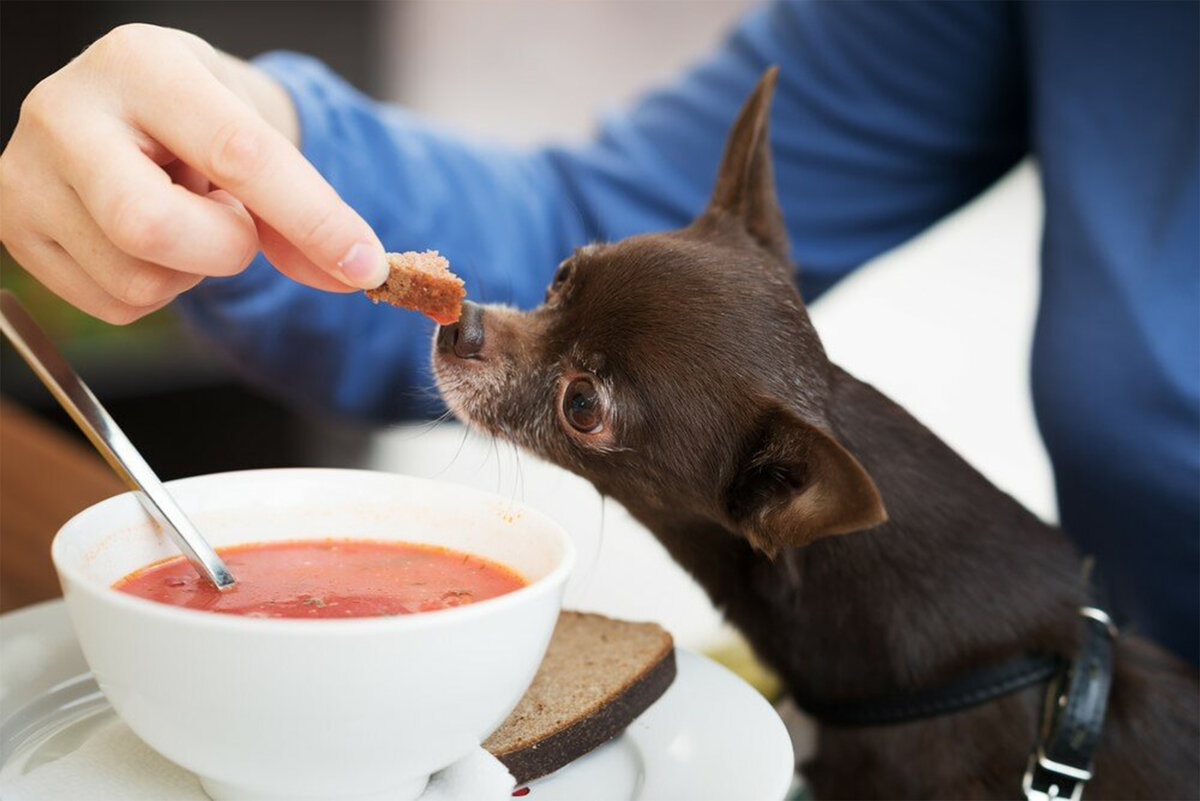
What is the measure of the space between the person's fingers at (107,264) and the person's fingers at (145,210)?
0.02m

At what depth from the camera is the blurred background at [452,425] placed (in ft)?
3.81

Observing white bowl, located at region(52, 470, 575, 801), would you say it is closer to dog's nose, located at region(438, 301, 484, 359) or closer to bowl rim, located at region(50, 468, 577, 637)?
bowl rim, located at region(50, 468, 577, 637)

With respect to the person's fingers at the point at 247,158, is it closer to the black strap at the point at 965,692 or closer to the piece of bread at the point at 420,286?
the piece of bread at the point at 420,286

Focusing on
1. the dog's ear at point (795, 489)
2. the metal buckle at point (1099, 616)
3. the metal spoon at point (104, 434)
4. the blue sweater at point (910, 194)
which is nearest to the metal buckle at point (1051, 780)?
the metal buckle at point (1099, 616)

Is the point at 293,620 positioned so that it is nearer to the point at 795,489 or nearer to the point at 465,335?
the point at 795,489

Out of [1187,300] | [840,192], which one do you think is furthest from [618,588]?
[840,192]

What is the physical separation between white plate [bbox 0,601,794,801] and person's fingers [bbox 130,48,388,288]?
321mm

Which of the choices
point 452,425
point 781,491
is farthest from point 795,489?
point 452,425

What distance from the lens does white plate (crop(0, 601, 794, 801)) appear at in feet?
2.26

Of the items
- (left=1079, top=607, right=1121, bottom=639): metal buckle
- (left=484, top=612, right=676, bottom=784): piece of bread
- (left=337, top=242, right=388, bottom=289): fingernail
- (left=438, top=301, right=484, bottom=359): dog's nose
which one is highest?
(left=337, top=242, right=388, bottom=289): fingernail

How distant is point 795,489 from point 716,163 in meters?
0.90

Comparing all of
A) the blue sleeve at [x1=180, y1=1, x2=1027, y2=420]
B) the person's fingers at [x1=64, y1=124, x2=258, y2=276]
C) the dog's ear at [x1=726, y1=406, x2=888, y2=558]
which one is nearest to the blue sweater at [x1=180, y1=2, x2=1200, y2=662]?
the blue sleeve at [x1=180, y1=1, x2=1027, y2=420]

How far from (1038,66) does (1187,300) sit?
348mm

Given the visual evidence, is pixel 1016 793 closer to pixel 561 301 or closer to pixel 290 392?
pixel 561 301
